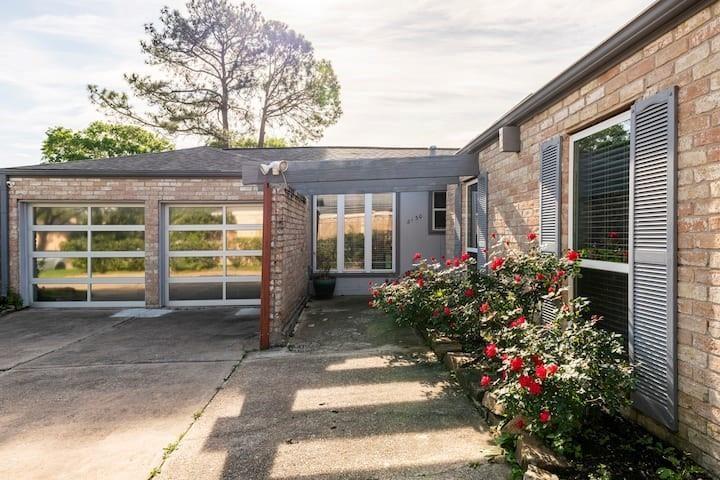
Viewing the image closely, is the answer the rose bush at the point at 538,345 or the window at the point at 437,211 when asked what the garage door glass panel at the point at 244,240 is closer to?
the window at the point at 437,211

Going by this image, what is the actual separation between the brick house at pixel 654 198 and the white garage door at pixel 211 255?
21.9 ft

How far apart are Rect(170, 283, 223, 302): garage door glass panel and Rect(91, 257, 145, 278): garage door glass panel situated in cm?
79

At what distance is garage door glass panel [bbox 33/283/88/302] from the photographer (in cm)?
912

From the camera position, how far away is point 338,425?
3424 millimetres

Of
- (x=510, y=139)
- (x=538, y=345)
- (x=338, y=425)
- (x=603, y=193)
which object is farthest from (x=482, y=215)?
(x=338, y=425)

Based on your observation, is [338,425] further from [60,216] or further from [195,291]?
[60,216]

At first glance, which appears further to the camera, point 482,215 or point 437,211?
point 437,211

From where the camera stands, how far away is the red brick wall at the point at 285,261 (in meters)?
5.90

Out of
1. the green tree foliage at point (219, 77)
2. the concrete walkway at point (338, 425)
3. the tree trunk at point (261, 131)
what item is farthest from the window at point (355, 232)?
the green tree foliage at point (219, 77)

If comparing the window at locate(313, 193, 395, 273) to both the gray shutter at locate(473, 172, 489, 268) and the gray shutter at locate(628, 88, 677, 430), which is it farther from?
the gray shutter at locate(628, 88, 677, 430)

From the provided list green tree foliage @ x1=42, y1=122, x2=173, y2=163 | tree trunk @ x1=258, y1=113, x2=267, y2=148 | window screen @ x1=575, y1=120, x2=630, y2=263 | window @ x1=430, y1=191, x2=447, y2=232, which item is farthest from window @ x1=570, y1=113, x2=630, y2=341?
green tree foliage @ x1=42, y1=122, x2=173, y2=163

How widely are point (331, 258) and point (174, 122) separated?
1191cm

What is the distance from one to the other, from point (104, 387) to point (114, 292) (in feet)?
18.1

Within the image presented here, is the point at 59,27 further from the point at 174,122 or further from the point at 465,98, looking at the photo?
the point at 174,122
